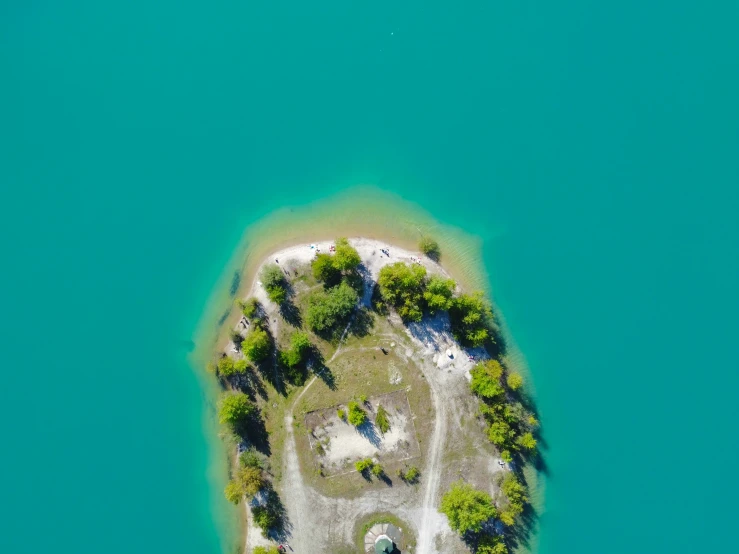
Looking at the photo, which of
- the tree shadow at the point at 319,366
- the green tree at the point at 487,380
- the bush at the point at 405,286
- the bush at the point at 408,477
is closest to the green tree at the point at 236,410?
the tree shadow at the point at 319,366

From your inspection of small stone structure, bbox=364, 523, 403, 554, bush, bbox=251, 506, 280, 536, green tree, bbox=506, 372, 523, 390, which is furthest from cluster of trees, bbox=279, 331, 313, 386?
green tree, bbox=506, 372, 523, 390

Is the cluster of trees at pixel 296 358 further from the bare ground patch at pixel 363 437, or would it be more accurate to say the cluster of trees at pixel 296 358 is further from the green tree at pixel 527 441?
the green tree at pixel 527 441

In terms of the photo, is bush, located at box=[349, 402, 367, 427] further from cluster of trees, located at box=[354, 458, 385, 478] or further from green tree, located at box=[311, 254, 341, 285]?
green tree, located at box=[311, 254, 341, 285]

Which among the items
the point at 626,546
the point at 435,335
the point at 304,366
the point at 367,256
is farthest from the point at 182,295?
the point at 626,546

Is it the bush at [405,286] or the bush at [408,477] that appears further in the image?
the bush at [408,477]

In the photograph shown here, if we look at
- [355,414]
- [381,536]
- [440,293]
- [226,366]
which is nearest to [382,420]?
[355,414]

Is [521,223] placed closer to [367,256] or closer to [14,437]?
[367,256]

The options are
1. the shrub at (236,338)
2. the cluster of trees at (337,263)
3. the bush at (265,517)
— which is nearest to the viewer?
the cluster of trees at (337,263)
